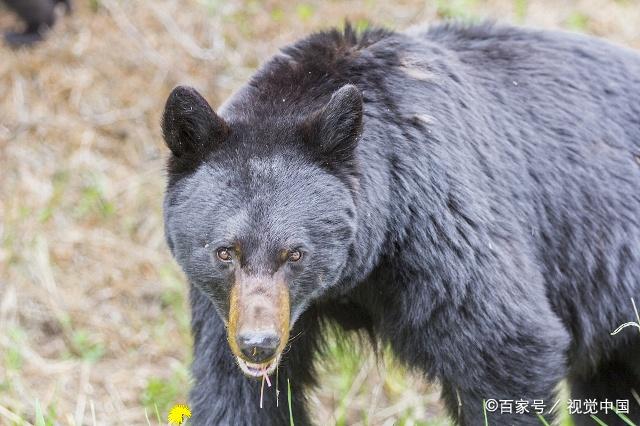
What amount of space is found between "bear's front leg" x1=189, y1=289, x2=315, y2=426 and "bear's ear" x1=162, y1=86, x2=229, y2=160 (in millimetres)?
626

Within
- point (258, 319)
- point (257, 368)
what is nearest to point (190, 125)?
point (258, 319)

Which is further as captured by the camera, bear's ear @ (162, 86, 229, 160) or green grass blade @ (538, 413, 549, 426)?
green grass blade @ (538, 413, 549, 426)

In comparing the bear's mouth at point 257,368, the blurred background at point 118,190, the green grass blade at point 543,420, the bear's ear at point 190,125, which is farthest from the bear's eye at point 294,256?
the blurred background at point 118,190

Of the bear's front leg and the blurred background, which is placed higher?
the bear's front leg

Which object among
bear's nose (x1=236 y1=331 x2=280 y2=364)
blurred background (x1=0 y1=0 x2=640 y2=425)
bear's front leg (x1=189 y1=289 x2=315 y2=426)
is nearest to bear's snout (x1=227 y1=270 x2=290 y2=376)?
bear's nose (x1=236 y1=331 x2=280 y2=364)

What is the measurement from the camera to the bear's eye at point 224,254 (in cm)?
353

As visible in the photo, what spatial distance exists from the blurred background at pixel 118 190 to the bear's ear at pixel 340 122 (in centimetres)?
220

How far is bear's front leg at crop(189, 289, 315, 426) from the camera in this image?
3994 mm

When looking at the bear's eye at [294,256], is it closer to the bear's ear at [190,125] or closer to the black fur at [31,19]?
the bear's ear at [190,125]

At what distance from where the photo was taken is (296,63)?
157 inches

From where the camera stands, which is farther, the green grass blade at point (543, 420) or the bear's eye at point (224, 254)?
the green grass blade at point (543, 420)

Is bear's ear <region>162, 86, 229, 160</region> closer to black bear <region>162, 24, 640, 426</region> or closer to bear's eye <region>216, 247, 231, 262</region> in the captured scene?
black bear <region>162, 24, 640, 426</region>

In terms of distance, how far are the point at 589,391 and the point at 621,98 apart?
1461 mm

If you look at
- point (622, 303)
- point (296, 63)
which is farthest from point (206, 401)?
point (622, 303)
